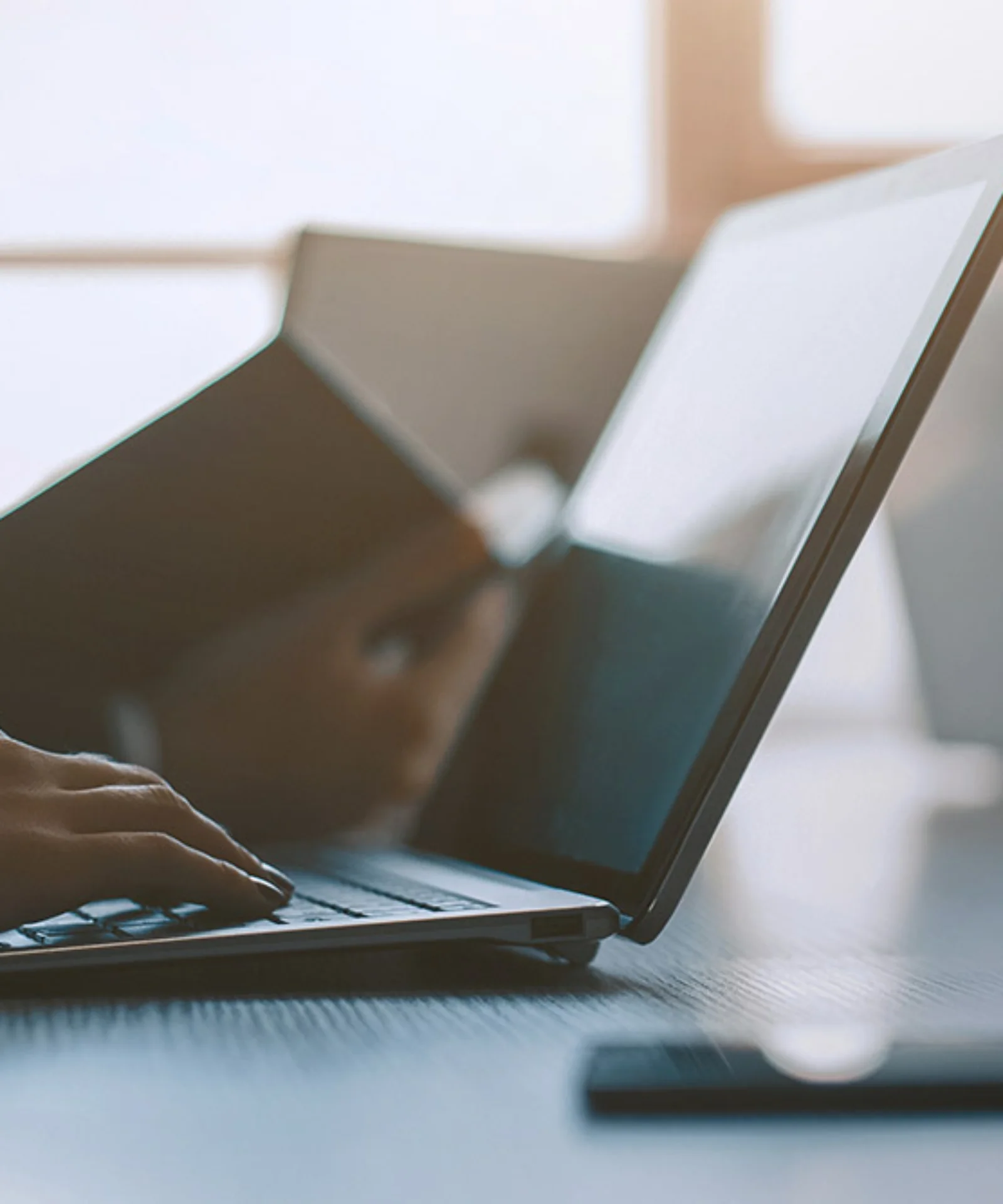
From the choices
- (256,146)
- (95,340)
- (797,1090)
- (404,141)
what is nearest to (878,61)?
(404,141)

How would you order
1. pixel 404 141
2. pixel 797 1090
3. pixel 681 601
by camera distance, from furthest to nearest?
pixel 404 141
pixel 681 601
pixel 797 1090

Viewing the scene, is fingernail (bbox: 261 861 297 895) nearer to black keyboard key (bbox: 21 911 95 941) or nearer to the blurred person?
black keyboard key (bbox: 21 911 95 941)

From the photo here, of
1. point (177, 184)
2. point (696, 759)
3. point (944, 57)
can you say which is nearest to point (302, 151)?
point (177, 184)

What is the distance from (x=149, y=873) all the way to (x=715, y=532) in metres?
0.27

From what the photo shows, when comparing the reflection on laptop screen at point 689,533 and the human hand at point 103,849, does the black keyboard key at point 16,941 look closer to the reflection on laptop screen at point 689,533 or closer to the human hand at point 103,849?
the human hand at point 103,849

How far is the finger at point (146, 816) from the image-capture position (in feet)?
1.57

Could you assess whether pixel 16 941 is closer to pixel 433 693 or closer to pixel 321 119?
pixel 433 693

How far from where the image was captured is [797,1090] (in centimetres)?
31

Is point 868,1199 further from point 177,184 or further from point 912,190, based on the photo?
point 177,184

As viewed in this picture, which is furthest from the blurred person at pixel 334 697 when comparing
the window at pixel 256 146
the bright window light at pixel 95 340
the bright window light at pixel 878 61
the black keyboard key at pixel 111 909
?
the bright window light at pixel 878 61

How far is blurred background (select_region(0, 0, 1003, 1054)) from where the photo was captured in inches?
65.0

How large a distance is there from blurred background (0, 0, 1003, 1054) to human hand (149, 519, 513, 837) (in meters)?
0.66

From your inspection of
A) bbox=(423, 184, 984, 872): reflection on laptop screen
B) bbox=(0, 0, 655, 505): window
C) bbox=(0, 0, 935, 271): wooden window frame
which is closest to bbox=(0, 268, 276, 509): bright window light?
bbox=(0, 0, 655, 505): window

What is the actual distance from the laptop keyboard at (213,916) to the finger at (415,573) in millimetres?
370
